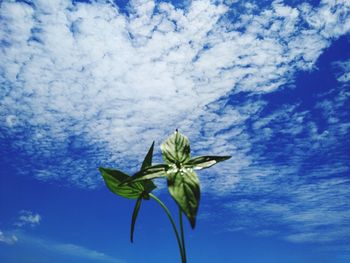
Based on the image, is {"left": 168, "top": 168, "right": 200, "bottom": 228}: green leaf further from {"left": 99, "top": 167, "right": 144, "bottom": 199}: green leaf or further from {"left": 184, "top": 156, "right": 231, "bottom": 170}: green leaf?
{"left": 99, "top": 167, "right": 144, "bottom": 199}: green leaf

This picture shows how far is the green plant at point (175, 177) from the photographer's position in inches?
23.2

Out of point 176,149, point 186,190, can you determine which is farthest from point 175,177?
point 176,149

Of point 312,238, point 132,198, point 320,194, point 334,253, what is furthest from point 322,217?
point 132,198

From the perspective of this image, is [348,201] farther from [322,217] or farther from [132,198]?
[132,198]

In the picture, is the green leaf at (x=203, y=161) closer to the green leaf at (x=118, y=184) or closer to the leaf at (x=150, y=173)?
the leaf at (x=150, y=173)

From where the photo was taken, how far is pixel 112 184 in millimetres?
860

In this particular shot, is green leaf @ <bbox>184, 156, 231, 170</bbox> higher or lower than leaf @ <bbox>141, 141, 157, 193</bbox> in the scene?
lower

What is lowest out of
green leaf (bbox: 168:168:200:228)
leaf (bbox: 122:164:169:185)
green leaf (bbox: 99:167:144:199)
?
green leaf (bbox: 168:168:200:228)

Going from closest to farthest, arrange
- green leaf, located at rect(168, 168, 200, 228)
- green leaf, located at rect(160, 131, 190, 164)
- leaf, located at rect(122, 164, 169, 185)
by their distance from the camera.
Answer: green leaf, located at rect(168, 168, 200, 228), leaf, located at rect(122, 164, 169, 185), green leaf, located at rect(160, 131, 190, 164)

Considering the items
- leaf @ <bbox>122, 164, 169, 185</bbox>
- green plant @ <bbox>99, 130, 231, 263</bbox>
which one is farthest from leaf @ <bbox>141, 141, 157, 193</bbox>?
leaf @ <bbox>122, 164, 169, 185</bbox>

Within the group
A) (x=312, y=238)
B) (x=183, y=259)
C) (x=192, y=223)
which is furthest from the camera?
(x=312, y=238)

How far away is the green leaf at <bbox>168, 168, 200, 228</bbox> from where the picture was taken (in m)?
0.56

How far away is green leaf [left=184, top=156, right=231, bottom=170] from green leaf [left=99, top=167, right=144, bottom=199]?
20cm

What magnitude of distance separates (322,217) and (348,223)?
579 cm
